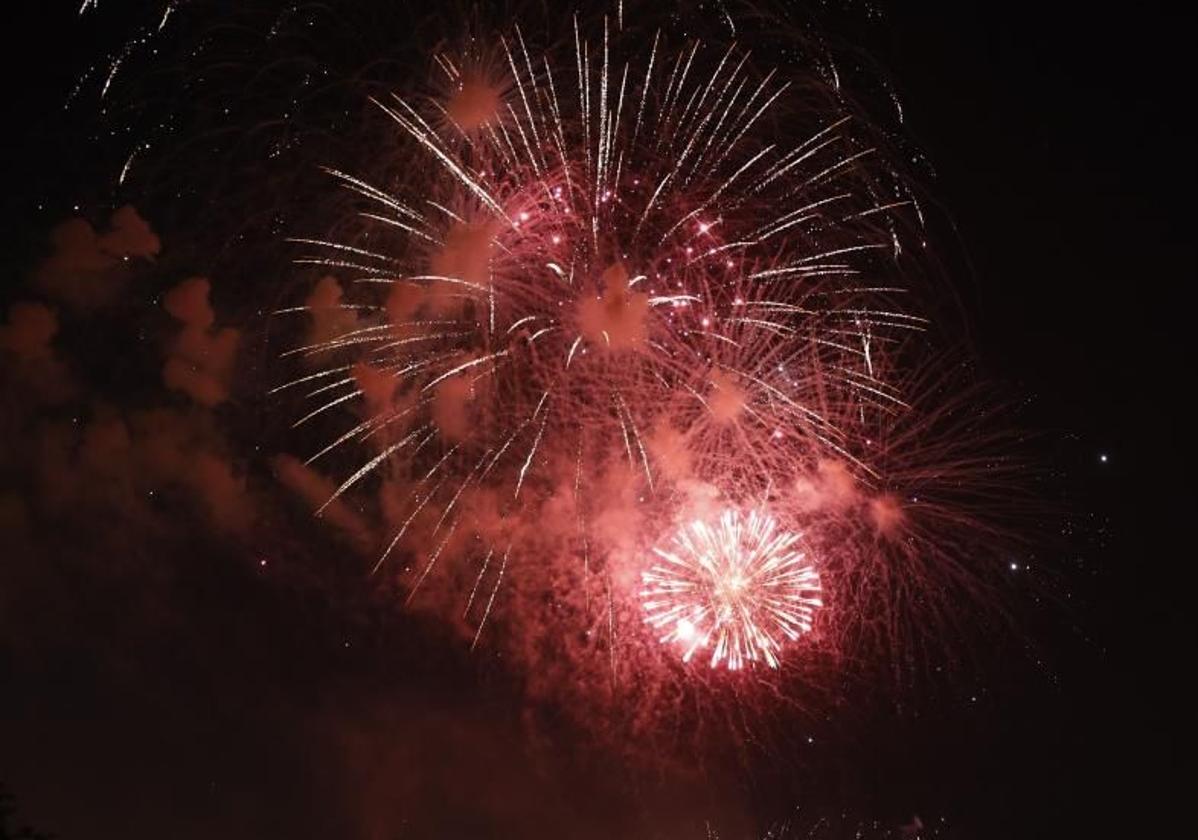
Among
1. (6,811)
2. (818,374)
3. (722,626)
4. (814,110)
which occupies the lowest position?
(6,811)

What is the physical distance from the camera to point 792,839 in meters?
20.2

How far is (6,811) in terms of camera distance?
5.88 m

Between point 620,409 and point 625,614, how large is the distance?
252 centimetres

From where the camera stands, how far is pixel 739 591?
13391mm

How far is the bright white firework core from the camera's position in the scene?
523 inches

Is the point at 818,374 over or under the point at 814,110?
under

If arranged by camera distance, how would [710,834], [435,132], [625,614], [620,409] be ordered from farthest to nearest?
1. [710,834]
2. [625,614]
3. [620,409]
4. [435,132]

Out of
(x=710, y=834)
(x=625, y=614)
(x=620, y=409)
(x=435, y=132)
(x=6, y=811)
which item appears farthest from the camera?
A: (x=710, y=834)

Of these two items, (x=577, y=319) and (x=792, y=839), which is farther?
(x=792, y=839)

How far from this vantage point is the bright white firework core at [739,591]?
43.6ft

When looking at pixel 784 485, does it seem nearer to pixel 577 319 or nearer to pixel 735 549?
pixel 735 549

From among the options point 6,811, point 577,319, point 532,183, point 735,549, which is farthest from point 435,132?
point 6,811

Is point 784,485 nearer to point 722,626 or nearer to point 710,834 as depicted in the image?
point 722,626

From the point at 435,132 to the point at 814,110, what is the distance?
373 centimetres
